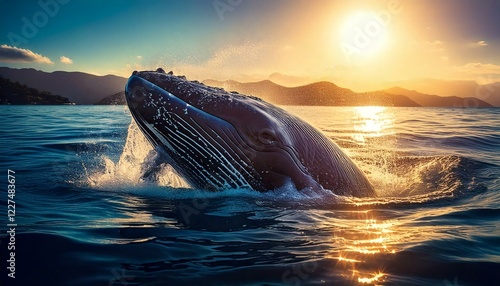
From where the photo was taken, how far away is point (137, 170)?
795 centimetres

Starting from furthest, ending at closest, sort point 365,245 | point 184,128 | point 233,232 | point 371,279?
point 184,128, point 233,232, point 365,245, point 371,279

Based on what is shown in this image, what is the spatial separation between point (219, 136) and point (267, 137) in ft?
2.04

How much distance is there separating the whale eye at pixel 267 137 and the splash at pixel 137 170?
1604 millimetres

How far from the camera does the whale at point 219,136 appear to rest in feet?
18.4

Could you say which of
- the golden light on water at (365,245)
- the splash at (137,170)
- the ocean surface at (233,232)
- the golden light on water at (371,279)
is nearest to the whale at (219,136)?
the ocean surface at (233,232)

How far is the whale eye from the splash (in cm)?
160

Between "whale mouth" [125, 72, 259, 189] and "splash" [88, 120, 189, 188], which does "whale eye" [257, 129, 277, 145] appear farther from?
"splash" [88, 120, 189, 188]

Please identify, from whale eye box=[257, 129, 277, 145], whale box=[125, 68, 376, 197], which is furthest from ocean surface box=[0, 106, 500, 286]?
whale eye box=[257, 129, 277, 145]

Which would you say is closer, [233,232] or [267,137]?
[233,232]

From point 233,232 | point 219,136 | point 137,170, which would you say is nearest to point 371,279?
point 233,232

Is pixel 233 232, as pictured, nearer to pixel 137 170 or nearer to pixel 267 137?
pixel 267 137

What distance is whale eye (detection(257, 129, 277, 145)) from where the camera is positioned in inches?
223

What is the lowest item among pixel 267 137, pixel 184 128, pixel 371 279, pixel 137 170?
pixel 371 279

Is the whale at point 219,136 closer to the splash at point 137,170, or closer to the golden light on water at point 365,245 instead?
the splash at point 137,170
